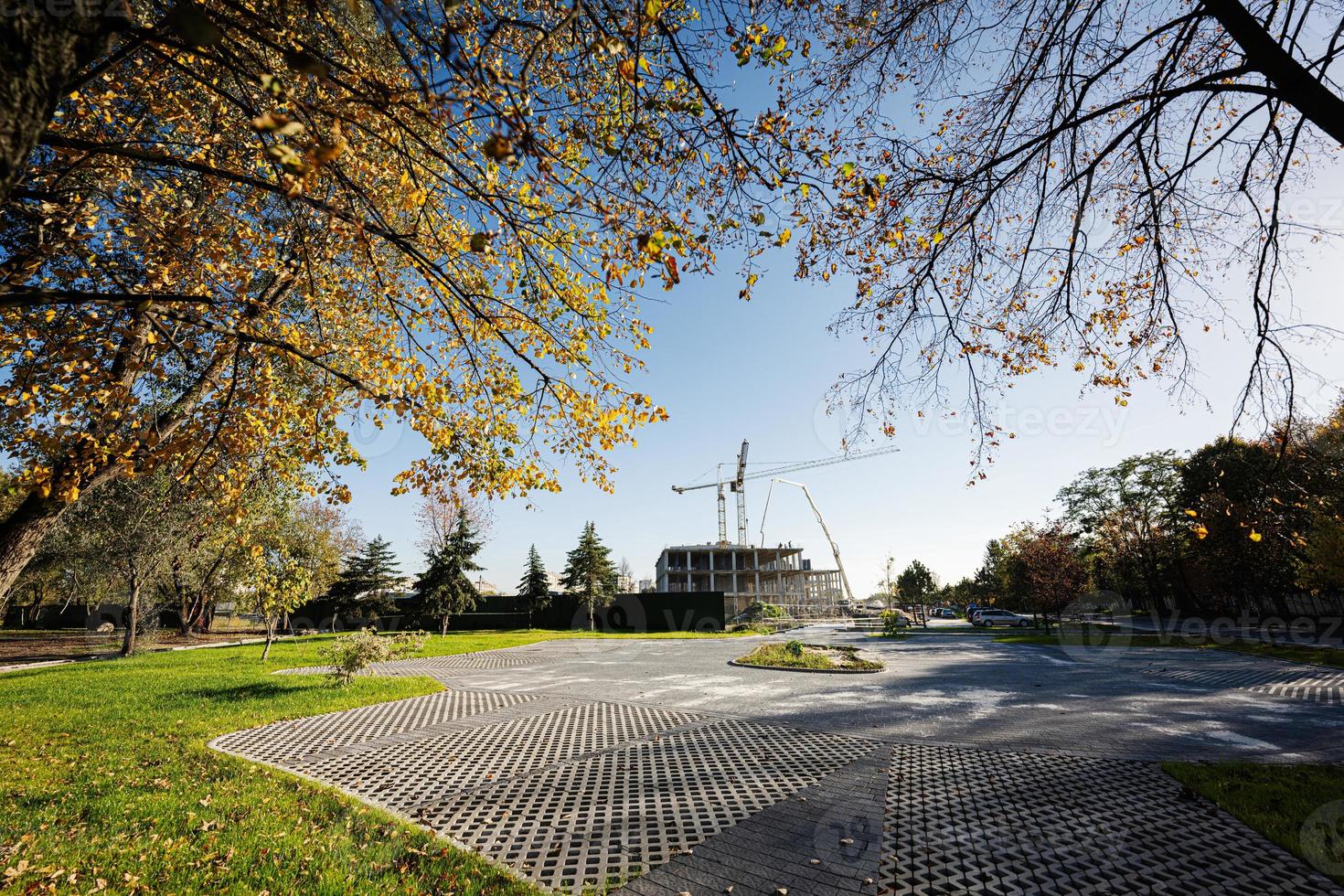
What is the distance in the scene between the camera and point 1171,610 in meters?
38.8

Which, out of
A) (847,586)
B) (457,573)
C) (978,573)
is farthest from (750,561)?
(457,573)

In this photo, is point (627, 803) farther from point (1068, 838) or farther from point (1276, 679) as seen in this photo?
point (1276, 679)

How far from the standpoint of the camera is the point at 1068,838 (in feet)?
14.2

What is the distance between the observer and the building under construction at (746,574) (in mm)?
71000

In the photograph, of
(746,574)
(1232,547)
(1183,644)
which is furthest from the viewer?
(746,574)

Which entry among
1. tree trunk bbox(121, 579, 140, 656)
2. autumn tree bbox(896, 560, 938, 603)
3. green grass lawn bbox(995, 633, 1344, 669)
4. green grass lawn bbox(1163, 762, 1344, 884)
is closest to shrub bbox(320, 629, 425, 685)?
green grass lawn bbox(1163, 762, 1344, 884)

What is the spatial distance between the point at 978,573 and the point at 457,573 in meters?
60.5

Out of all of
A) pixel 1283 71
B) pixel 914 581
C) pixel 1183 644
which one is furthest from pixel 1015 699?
pixel 914 581

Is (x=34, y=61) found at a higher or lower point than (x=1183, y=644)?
higher

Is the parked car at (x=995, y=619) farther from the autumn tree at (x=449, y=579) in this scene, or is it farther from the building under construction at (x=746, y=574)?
the autumn tree at (x=449, y=579)

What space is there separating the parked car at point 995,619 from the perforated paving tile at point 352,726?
1490 inches

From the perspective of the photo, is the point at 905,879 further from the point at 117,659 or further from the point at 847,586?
the point at 847,586

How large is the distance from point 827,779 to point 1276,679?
13305mm

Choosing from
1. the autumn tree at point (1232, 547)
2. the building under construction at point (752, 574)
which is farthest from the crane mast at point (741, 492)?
the autumn tree at point (1232, 547)
